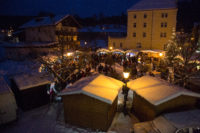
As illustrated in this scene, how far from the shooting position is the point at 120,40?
94.3 ft

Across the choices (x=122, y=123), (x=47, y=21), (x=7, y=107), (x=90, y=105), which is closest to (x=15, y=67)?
(x=47, y=21)

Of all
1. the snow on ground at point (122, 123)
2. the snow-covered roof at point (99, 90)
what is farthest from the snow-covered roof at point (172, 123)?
the snow-covered roof at point (99, 90)

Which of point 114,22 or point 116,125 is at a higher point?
point 114,22

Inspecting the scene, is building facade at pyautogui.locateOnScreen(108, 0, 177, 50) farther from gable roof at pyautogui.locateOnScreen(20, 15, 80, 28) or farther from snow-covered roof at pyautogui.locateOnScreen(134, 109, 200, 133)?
snow-covered roof at pyautogui.locateOnScreen(134, 109, 200, 133)

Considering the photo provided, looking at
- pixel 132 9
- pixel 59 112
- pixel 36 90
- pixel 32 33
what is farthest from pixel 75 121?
pixel 32 33

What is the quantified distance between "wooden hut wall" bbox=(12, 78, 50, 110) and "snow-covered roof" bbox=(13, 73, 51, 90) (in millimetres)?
242

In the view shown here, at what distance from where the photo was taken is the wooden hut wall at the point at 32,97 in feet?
29.3

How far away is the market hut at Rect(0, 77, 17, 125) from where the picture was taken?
24.9ft

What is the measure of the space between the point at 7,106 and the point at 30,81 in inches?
84.8

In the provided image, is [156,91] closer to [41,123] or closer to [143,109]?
[143,109]

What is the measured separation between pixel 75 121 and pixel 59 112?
77.1 inches

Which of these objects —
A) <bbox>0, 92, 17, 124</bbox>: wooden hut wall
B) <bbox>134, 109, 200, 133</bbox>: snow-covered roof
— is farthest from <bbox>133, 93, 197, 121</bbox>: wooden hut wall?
<bbox>0, 92, 17, 124</bbox>: wooden hut wall

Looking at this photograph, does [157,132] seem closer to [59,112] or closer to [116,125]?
[116,125]

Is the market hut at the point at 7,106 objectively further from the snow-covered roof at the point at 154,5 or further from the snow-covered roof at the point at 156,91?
the snow-covered roof at the point at 154,5
